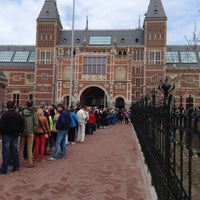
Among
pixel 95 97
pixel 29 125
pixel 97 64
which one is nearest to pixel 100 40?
pixel 97 64

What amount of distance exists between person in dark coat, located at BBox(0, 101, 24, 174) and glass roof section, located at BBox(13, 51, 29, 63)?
51.6m

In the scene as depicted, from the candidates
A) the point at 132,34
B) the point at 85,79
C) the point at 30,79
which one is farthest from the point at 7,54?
the point at 132,34

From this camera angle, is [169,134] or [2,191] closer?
[169,134]

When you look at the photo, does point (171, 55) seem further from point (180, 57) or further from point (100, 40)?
point (100, 40)

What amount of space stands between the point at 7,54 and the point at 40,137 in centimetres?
5339

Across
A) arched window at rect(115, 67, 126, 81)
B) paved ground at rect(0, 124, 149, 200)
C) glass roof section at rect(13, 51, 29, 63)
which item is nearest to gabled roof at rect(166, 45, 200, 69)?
arched window at rect(115, 67, 126, 81)

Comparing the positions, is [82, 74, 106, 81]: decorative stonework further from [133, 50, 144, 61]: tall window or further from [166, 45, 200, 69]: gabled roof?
[166, 45, 200, 69]: gabled roof

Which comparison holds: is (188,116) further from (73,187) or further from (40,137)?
(40,137)

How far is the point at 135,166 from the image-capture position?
24.9 ft

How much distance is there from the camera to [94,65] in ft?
154

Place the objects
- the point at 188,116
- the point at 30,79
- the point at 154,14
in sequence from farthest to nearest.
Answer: the point at 30,79 → the point at 154,14 → the point at 188,116

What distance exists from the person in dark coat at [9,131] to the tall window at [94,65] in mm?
40126

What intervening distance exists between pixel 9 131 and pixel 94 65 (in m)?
40.9

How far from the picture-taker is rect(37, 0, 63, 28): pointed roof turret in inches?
2009
